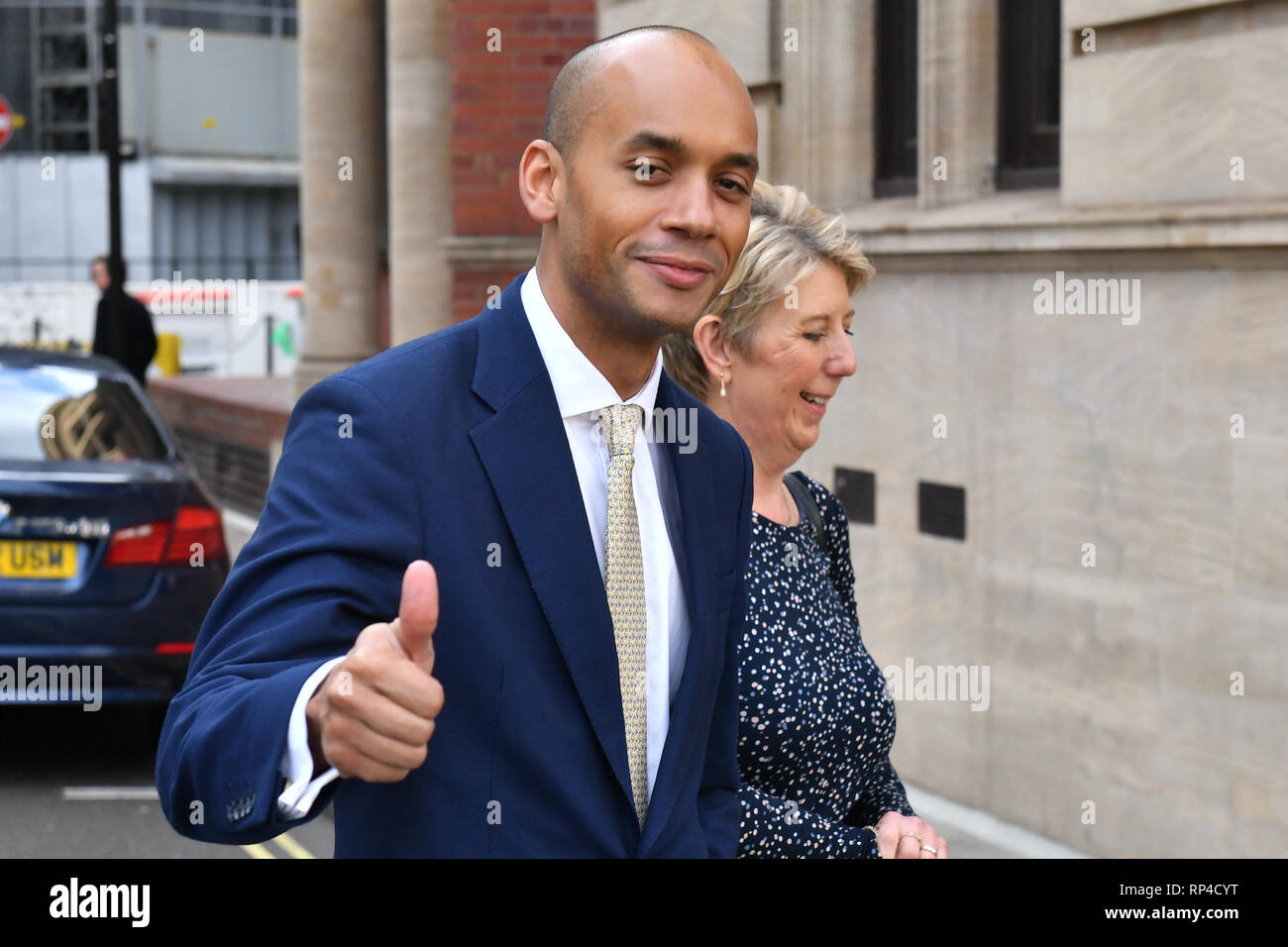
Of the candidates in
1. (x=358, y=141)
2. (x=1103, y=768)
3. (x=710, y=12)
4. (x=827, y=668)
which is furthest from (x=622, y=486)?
(x=358, y=141)

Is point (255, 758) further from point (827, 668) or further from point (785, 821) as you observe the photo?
point (827, 668)

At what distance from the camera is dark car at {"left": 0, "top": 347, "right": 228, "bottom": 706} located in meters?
6.97

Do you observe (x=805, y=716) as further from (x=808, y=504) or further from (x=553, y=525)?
(x=553, y=525)

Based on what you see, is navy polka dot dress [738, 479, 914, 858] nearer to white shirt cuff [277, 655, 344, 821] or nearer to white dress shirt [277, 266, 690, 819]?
white dress shirt [277, 266, 690, 819]

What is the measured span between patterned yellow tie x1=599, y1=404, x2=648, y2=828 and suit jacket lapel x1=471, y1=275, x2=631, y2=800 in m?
0.04

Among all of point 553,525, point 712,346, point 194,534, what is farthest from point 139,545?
point 553,525

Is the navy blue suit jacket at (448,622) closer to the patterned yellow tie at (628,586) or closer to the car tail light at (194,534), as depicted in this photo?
the patterned yellow tie at (628,586)

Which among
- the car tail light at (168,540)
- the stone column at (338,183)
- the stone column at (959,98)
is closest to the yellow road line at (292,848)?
the car tail light at (168,540)

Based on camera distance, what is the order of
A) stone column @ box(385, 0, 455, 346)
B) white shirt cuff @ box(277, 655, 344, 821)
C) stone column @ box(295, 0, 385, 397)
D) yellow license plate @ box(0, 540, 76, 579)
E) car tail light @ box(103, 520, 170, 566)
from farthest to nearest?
stone column @ box(295, 0, 385, 397)
stone column @ box(385, 0, 455, 346)
car tail light @ box(103, 520, 170, 566)
yellow license plate @ box(0, 540, 76, 579)
white shirt cuff @ box(277, 655, 344, 821)

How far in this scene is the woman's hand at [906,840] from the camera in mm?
2799

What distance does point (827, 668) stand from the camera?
282 centimetres

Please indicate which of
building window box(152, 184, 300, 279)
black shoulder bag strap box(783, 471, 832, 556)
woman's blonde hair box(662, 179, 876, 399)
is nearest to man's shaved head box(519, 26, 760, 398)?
woman's blonde hair box(662, 179, 876, 399)

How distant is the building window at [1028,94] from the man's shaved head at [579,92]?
17.9ft
